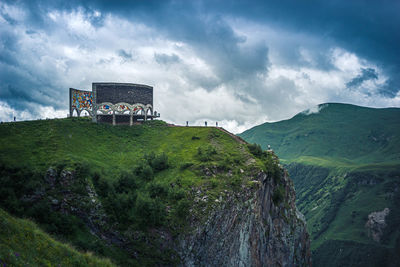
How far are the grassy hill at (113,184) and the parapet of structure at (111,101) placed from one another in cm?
740

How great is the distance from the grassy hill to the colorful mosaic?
717cm

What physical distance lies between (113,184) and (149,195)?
476 centimetres

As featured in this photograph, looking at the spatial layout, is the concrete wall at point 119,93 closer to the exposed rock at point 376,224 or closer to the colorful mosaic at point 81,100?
the colorful mosaic at point 81,100

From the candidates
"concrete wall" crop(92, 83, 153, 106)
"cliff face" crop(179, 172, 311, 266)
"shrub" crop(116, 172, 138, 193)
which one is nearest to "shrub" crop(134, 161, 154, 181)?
"shrub" crop(116, 172, 138, 193)

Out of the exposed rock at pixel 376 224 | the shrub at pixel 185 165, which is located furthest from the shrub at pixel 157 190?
the exposed rock at pixel 376 224

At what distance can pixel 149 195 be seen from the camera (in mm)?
33969

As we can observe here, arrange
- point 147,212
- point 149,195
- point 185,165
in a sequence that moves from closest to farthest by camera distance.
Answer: point 147,212
point 149,195
point 185,165

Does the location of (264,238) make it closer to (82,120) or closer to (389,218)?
(82,120)

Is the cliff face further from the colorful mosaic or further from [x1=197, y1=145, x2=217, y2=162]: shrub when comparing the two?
the colorful mosaic

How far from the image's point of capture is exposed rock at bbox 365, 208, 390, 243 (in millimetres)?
172625

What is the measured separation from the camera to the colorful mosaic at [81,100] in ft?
178

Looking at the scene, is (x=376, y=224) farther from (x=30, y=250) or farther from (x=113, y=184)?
(x=30, y=250)

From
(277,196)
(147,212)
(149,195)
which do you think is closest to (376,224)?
(277,196)

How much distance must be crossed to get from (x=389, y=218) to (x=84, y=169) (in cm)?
20693
